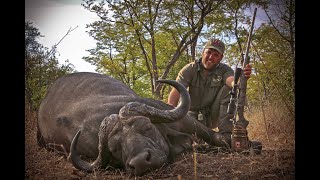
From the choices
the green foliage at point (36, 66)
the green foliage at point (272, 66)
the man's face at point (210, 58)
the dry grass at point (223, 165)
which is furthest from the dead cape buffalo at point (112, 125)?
the man's face at point (210, 58)

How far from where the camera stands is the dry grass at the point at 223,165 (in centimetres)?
269

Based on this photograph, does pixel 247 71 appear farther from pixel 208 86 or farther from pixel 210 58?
pixel 208 86

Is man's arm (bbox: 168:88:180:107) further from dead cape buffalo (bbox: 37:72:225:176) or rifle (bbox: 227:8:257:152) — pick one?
rifle (bbox: 227:8:257:152)

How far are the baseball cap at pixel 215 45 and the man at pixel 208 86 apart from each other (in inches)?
6.0

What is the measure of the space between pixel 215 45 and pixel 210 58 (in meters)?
0.41

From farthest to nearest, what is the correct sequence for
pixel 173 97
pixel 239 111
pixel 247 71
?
1. pixel 173 97
2. pixel 239 111
3. pixel 247 71

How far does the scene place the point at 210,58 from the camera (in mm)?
4172

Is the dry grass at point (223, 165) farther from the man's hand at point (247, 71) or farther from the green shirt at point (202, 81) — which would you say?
the green shirt at point (202, 81)

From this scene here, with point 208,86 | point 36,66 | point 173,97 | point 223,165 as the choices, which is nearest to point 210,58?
point 208,86

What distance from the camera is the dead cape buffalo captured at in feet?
9.48

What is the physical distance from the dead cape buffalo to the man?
18.5 inches

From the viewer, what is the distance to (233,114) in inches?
144
